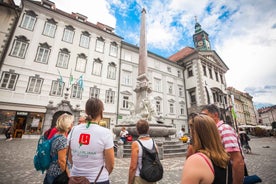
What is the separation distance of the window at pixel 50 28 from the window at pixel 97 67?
572cm

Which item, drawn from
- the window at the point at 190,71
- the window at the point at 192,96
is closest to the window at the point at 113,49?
the window at the point at 190,71

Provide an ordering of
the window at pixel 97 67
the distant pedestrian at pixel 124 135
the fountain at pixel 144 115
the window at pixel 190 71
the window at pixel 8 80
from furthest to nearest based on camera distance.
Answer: the window at pixel 190 71
the window at pixel 97 67
the window at pixel 8 80
the fountain at pixel 144 115
the distant pedestrian at pixel 124 135

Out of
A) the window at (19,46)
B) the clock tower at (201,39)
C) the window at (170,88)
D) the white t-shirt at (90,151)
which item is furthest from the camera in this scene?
the clock tower at (201,39)

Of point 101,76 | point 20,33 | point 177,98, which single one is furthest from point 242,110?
point 20,33

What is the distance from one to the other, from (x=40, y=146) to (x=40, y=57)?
16.6 metres

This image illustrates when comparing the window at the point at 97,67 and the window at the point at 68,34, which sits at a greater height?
the window at the point at 68,34

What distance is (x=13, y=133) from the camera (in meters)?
12.6

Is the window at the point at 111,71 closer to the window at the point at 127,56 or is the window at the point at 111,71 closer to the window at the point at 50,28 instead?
the window at the point at 127,56

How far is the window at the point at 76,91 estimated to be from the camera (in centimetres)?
1592

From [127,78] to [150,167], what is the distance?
62.1 ft

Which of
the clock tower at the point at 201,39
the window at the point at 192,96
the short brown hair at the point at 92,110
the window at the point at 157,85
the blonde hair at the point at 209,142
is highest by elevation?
the clock tower at the point at 201,39

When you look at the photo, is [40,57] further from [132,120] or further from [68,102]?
[132,120]

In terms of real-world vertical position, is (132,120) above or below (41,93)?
below

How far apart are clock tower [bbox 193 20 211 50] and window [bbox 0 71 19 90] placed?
35.2m
